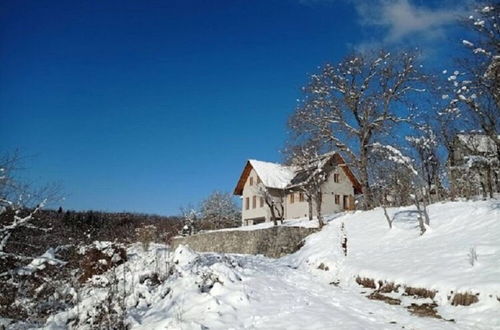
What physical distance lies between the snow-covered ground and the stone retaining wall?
283 inches

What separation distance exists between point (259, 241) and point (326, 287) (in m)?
14.2

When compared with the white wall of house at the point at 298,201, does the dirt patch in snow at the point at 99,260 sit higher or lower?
lower

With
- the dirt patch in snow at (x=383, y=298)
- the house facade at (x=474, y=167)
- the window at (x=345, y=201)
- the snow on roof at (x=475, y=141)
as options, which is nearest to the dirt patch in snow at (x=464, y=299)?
the dirt patch in snow at (x=383, y=298)

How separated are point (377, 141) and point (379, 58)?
18.8ft

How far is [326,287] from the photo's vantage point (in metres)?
12.2

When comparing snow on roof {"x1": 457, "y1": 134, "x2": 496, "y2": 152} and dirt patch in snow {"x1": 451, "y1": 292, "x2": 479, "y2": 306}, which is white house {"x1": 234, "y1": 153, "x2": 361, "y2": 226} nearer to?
snow on roof {"x1": 457, "y1": 134, "x2": 496, "y2": 152}

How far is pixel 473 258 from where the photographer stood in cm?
991

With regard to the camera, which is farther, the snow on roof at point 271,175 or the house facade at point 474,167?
the snow on roof at point 271,175

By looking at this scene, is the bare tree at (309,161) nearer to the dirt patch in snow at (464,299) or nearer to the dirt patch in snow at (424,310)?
the dirt patch in snow at (424,310)

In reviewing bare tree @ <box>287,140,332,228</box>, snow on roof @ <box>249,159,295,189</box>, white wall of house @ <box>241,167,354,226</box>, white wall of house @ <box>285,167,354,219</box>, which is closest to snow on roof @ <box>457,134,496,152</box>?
bare tree @ <box>287,140,332,228</box>

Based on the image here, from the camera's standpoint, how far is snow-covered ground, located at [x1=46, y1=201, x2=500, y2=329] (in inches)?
312

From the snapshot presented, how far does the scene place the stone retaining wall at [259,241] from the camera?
23.5 metres

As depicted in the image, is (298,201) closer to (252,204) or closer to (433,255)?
(252,204)

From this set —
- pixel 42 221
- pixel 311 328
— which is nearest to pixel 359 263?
pixel 311 328
